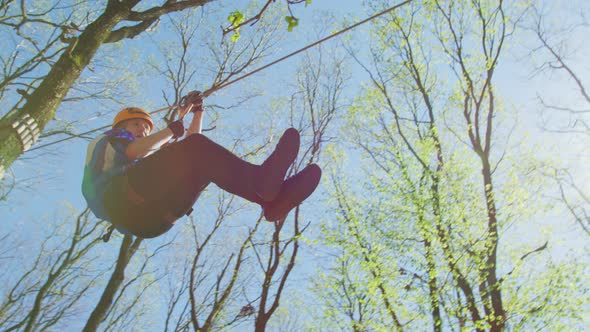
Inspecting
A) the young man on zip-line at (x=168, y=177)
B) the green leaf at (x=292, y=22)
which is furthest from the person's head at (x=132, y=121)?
the green leaf at (x=292, y=22)

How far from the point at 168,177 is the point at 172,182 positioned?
4 centimetres

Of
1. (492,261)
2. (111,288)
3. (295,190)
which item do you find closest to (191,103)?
(295,190)

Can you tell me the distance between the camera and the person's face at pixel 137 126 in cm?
252

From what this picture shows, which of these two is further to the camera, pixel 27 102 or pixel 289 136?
pixel 27 102

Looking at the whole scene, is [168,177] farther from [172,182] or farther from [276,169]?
[276,169]

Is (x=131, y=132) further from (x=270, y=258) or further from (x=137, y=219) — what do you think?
(x=270, y=258)

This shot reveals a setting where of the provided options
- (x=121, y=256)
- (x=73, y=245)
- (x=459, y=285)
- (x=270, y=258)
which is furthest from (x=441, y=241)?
(x=73, y=245)

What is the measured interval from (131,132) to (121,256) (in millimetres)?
3327

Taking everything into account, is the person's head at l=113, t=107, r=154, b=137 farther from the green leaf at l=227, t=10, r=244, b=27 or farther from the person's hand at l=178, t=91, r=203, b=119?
the green leaf at l=227, t=10, r=244, b=27

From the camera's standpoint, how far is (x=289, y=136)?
222 centimetres

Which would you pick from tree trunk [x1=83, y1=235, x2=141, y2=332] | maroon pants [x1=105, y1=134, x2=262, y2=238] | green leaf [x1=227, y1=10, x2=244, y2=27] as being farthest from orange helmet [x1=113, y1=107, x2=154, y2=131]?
tree trunk [x1=83, y1=235, x2=141, y2=332]

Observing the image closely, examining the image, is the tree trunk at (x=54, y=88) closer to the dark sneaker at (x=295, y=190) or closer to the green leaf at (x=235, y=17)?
the green leaf at (x=235, y=17)

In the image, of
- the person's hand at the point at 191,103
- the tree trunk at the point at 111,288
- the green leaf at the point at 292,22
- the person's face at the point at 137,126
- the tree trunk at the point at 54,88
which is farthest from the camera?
the tree trunk at the point at 111,288

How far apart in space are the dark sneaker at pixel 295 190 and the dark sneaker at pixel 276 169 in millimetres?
88
